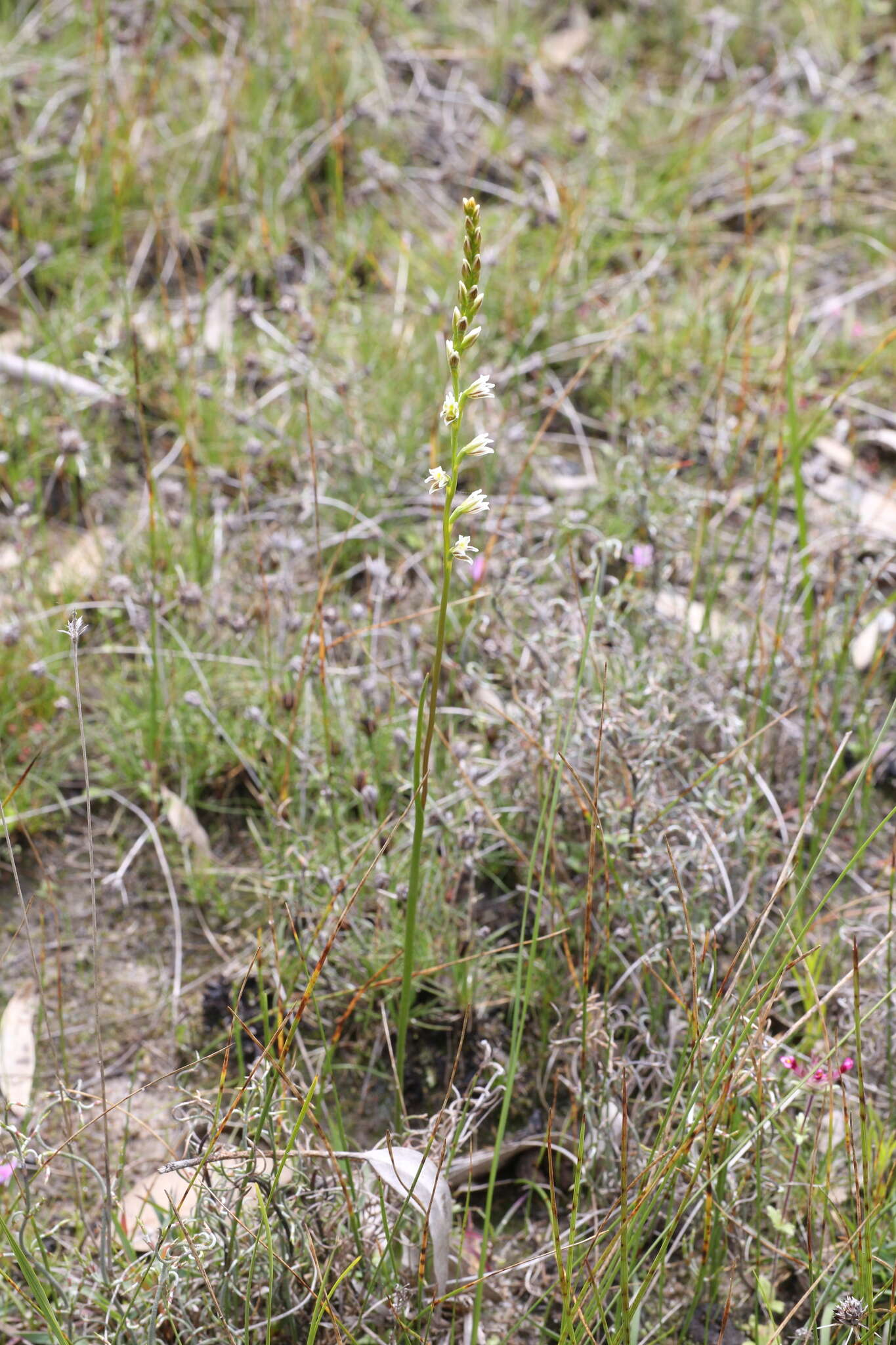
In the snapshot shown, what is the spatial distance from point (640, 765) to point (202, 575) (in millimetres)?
1219

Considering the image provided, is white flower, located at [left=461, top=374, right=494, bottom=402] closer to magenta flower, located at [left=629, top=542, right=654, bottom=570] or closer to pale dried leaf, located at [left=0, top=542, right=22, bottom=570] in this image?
magenta flower, located at [left=629, top=542, right=654, bottom=570]

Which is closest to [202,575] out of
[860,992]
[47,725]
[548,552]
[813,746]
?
[47,725]

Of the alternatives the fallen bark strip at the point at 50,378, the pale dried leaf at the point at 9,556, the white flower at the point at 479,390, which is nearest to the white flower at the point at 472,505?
the white flower at the point at 479,390

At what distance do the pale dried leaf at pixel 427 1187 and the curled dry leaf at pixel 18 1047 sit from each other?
684mm

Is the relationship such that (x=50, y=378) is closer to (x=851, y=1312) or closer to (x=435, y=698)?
(x=435, y=698)

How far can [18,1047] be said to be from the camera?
1967mm

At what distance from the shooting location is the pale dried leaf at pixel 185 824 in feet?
7.48

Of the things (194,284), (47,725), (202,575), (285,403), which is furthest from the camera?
(194,284)

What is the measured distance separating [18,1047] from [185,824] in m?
0.51

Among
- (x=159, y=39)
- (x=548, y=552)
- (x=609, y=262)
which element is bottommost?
(x=548, y=552)

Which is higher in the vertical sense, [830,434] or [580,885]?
[830,434]

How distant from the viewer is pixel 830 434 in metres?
3.22

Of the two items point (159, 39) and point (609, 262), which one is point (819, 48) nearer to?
point (609, 262)

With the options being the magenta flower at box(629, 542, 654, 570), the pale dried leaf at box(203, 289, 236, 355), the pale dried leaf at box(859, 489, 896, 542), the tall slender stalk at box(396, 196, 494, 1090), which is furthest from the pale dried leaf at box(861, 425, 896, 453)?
the tall slender stalk at box(396, 196, 494, 1090)
